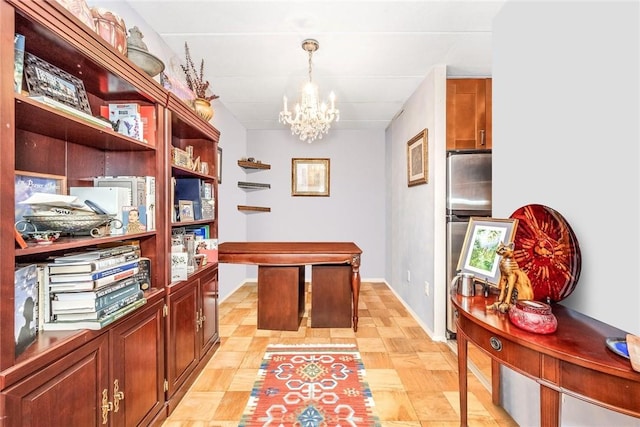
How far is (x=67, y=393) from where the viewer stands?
1.01 metres

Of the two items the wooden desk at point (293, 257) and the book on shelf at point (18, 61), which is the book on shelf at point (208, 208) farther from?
the book on shelf at point (18, 61)

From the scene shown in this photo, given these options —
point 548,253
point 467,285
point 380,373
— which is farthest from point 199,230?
point 548,253

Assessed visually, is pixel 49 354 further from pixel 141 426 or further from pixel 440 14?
pixel 440 14

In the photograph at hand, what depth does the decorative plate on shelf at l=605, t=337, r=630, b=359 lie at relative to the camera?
31.4 inches

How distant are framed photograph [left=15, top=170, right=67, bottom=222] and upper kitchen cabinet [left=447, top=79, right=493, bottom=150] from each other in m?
2.82

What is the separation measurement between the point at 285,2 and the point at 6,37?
4.87ft

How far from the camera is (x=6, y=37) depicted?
799mm

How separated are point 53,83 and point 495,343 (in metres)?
1.89

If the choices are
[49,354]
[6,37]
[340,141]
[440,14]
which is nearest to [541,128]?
[440,14]

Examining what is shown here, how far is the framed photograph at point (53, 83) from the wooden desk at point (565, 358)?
5.88ft

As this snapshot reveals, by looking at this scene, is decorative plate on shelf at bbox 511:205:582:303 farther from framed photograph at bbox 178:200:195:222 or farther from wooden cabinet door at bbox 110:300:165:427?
framed photograph at bbox 178:200:195:222

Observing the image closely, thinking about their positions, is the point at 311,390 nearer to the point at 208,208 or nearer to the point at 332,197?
the point at 208,208

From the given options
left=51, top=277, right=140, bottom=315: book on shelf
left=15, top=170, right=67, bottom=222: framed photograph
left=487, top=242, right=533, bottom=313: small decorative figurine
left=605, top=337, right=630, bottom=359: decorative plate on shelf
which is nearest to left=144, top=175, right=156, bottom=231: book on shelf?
left=15, top=170, right=67, bottom=222: framed photograph

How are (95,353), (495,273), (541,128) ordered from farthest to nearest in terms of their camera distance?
(541,128)
(495,273)
(95,353)
